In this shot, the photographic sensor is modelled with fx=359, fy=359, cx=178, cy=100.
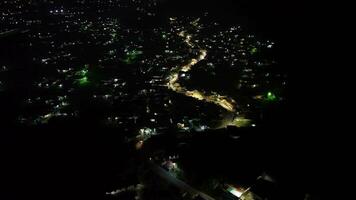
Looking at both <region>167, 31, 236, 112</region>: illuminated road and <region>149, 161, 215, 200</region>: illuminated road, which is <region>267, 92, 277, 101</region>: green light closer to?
<region>167, 31, 236, 112</region>: illuminated road

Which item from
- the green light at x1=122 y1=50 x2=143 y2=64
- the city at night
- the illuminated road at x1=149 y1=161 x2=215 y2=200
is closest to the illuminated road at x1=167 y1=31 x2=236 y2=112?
the city at night

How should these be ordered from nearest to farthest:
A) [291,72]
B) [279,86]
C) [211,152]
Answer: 1. [211,152]
2. [279,86]
3. [291,72]

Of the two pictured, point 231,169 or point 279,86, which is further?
point 279,86

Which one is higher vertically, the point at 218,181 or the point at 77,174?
the point at 218,181

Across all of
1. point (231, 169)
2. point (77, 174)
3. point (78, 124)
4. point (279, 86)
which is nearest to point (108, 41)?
point (78, 124)

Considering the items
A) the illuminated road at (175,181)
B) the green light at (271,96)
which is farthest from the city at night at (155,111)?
the green light at (271,96)

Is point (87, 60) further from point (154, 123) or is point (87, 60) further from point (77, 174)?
point (77, 174)

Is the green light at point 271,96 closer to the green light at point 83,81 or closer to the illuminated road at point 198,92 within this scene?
the illuminated road at point 198,92
